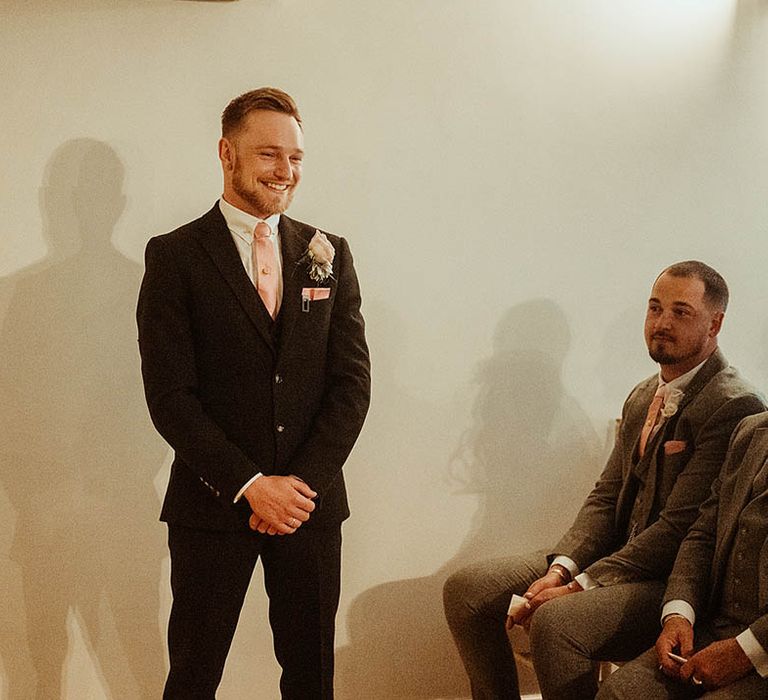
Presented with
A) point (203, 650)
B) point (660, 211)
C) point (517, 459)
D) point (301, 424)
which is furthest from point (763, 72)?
point (203, 650)

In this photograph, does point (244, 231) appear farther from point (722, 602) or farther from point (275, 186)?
point (722, 602)

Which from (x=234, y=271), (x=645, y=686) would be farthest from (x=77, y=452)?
(x=645, y=686)

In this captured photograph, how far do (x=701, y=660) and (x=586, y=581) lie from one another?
0.51 metres

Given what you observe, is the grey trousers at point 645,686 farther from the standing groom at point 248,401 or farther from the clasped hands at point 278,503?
the clasped hands at point 278,503

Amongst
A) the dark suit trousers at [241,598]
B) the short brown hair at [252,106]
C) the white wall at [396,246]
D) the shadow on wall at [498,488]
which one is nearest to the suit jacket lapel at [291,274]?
the short brown hair at [252,106]

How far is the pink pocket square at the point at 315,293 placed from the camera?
2.42 metres

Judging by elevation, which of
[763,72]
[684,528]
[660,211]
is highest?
[763,72]

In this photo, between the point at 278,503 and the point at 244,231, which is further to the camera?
the point at 244,231

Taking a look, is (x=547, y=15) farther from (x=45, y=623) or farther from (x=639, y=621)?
(x=45, y=623)

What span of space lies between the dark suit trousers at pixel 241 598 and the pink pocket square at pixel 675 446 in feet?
Answer: 3.03

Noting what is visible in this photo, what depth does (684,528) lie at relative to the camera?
8.75ft

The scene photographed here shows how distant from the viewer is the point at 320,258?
8.12 feet

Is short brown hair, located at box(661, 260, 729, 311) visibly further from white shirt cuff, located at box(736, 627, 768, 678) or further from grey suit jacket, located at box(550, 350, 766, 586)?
white shirt cuff, located at box(736, 627, 768, 678)

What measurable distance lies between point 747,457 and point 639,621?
49cm
